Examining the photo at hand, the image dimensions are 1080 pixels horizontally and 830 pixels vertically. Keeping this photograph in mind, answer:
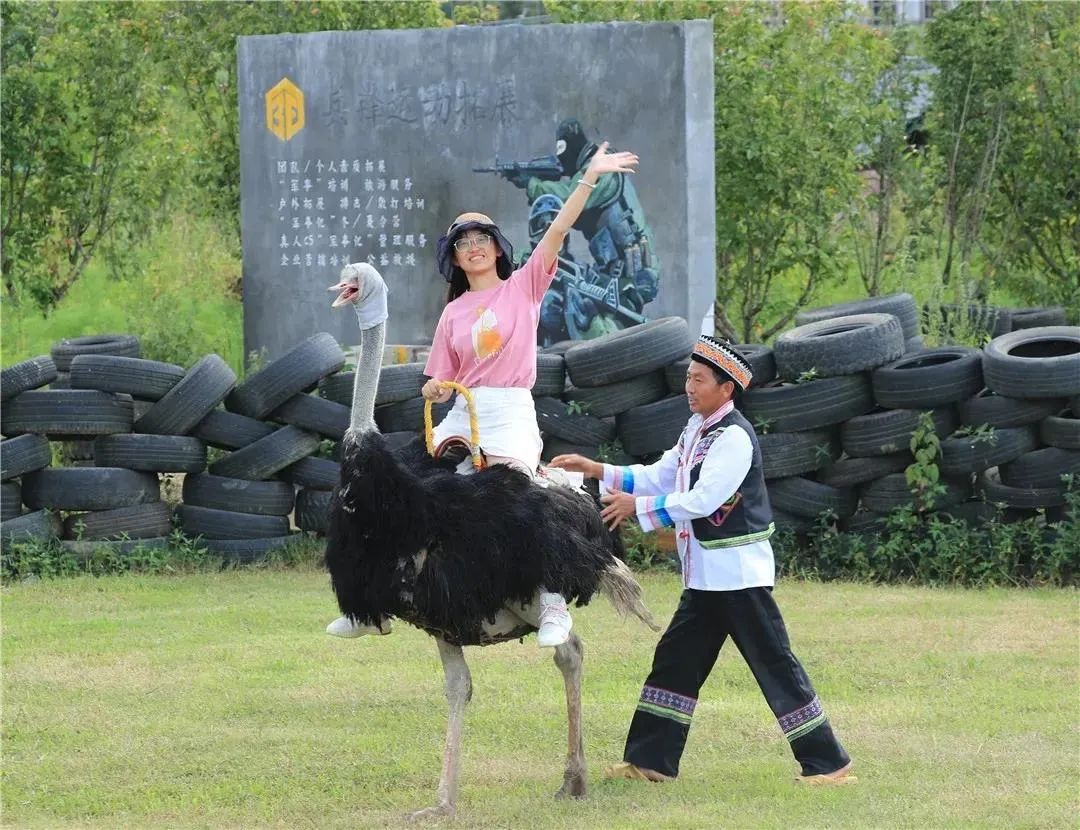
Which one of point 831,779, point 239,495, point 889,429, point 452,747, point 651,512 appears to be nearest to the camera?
point 452,747

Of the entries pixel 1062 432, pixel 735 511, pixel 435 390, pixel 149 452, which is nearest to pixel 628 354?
pixel 1062 432

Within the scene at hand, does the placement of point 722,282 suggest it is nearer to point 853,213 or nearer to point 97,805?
point 853,213

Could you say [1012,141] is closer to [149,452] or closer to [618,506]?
[149,452]

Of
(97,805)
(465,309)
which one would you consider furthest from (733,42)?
(97,805)

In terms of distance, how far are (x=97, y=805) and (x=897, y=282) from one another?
39.2ft

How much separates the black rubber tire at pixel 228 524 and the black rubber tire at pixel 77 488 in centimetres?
44

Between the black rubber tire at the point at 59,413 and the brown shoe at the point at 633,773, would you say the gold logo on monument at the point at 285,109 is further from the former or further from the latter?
the brown shoe at the point at 633,773

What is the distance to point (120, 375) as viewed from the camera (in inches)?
407

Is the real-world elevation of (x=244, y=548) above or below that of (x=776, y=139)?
below

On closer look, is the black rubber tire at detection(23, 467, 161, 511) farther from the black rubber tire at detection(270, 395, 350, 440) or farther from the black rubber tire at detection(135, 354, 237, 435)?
the black rubber tire at detection(270, 395, 350, 440)

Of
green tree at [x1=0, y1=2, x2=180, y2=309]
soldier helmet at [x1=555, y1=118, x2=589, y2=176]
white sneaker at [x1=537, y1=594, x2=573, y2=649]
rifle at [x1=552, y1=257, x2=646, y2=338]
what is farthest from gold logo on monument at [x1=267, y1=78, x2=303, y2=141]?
white sneaker at [x1=537, y1=594, x2=573, y2=649]

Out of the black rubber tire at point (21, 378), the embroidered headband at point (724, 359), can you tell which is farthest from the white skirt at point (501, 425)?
the black rubber tire at point (21, 378)

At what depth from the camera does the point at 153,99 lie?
1509cm

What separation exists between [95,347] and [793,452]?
5007 millimetres
